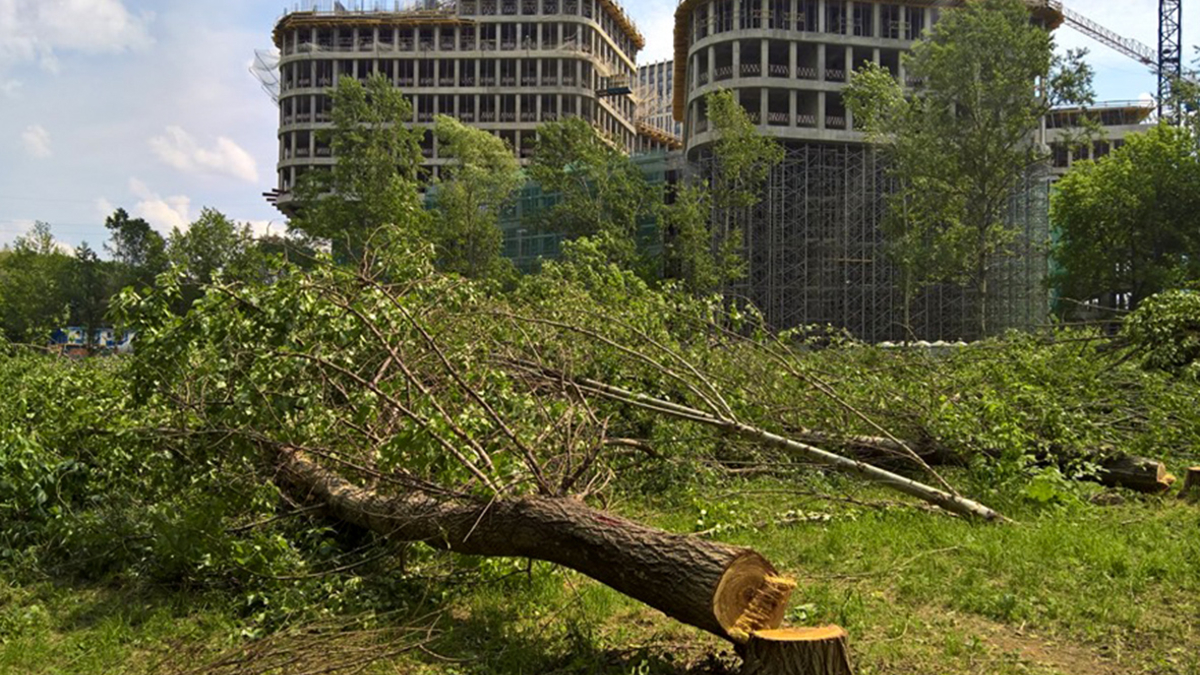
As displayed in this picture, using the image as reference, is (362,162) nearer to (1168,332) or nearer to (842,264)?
(842,264)

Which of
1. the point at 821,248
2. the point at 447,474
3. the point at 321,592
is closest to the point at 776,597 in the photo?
the point at 447,474

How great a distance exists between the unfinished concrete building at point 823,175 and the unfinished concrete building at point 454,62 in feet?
53.5

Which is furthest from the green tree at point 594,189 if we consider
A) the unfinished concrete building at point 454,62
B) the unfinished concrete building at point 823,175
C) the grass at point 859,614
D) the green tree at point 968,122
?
the grass at point 859,614

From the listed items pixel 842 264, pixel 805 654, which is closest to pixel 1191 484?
pixel 805 654

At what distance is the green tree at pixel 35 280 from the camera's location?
41.0m

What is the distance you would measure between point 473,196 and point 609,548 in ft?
113

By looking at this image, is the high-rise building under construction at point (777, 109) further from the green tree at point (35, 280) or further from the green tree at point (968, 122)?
the green tree at point (35, 280)

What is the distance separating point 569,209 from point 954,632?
3374 centimetres

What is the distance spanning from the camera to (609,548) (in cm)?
443

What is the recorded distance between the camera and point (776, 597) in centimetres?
404

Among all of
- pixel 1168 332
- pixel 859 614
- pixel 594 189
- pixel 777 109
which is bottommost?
pixel 859 614

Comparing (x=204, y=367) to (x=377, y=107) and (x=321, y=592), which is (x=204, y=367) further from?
(x=377, y=107)

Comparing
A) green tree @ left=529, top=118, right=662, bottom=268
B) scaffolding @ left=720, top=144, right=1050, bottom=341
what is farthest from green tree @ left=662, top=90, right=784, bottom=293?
scaffolding @ left=720, top=144, right=1050, bottom=341

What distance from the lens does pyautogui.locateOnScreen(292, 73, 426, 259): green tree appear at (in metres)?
34.6
